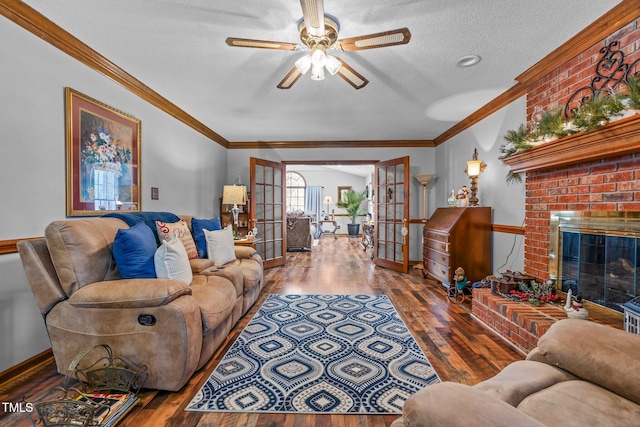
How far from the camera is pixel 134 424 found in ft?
4.72

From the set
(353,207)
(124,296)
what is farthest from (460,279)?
(353,207)

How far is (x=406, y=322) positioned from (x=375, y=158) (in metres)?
3.46

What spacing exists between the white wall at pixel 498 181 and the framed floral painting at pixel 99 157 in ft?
13.0

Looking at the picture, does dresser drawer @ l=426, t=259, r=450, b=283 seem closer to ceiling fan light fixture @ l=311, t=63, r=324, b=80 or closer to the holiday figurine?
the holiday figurine

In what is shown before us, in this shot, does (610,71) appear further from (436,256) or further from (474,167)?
(436,256)

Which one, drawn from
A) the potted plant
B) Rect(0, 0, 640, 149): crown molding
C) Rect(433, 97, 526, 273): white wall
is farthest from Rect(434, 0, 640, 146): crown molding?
the potted plant

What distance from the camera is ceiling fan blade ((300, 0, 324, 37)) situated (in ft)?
4.85

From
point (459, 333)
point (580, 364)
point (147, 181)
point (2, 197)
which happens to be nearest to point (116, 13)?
point (2, 197)

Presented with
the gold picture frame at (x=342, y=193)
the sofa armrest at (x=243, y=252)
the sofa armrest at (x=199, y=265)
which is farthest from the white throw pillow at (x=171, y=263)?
the gold picture frame at (x=342, y=193)

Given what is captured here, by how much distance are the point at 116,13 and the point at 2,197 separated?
1.36 metres

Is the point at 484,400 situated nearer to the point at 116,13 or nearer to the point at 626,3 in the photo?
the point at 626,3

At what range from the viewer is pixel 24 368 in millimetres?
1903

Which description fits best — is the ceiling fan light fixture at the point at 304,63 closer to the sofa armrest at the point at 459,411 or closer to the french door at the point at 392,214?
the sofa armrest at the point at 459,411

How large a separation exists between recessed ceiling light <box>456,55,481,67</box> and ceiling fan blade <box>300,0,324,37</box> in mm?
1369
